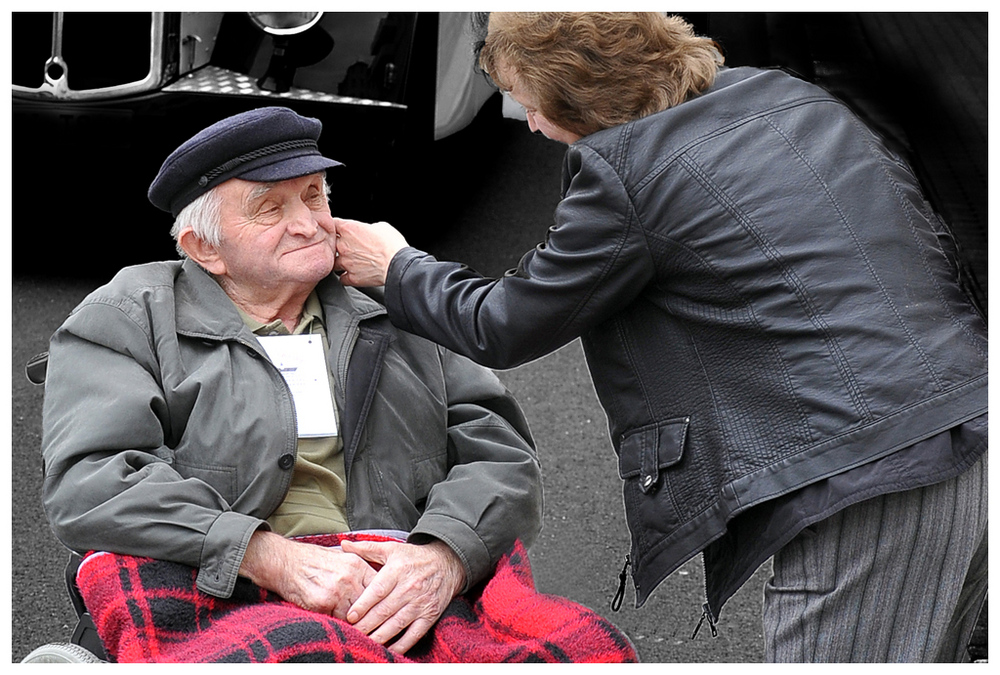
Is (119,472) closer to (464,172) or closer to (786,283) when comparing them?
(786,283)

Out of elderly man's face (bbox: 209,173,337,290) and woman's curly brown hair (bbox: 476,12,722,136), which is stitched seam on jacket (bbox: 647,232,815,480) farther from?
elderly man's face (bbox: 209,173,337,290)

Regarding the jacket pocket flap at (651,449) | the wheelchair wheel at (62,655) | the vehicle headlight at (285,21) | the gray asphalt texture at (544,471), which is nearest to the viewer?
the jacket pocket flap at (651,449)

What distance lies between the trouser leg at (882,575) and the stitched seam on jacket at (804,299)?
189mm

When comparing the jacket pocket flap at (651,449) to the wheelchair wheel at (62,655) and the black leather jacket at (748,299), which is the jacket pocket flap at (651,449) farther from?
the wheelchair wheel at (62,655)

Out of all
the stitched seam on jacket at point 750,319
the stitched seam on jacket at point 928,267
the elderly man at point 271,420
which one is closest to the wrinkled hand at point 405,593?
the elderly man at point 271,420

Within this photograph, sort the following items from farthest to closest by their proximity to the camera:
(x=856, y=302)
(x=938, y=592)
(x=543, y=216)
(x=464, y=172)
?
1. (x=543, y=216)
2. (x=464, y=172)
3. (x=938, y=592)
4. (x=856, y=302)

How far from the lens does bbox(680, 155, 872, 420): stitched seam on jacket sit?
1788 mm

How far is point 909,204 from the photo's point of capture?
187 centimetres

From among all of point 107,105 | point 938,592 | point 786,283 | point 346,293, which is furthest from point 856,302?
point 107,105

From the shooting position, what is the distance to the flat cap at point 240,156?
2252 millimetres

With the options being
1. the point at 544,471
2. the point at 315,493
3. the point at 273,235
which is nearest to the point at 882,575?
the point at 315,493

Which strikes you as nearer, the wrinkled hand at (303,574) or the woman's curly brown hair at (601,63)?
the woman's curly brown hair at (601,63)

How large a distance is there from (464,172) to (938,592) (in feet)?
9.94

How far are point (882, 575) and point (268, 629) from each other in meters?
1.04
